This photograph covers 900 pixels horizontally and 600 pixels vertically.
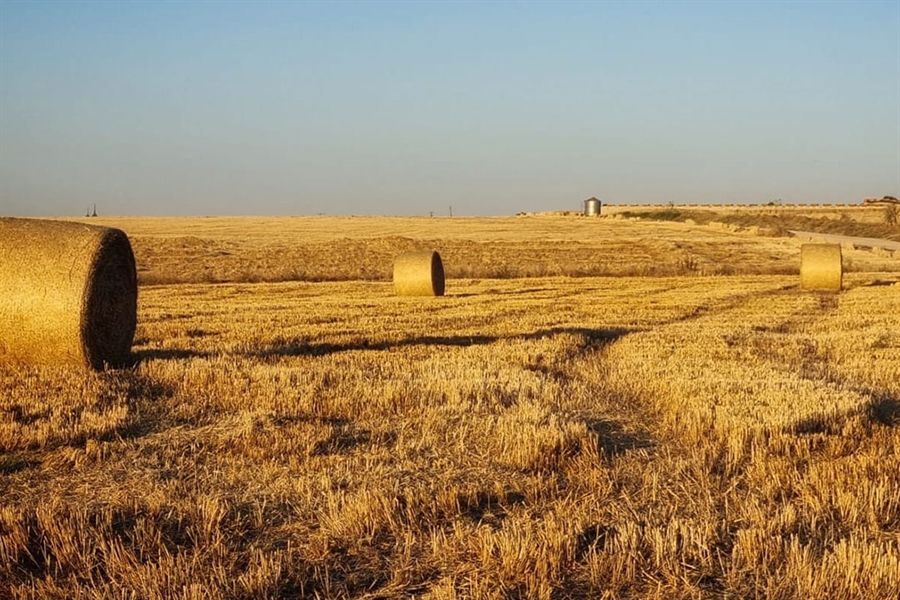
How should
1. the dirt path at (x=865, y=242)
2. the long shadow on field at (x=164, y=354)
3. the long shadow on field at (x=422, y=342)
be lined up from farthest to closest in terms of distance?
the dirt path at (x=865, y=242)
the long shadow on field at (x=422, y=342)
the long shadow on field at (x=164, y=354)

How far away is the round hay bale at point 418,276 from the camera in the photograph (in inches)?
916

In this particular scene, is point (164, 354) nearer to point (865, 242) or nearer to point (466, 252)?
point (466, 252)

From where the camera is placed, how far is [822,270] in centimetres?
2528

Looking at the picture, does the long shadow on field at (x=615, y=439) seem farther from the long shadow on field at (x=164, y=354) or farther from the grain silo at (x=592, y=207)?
the grain silo at (x=592, y=207)

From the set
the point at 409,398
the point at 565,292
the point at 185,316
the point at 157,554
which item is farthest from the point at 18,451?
the point at 565,292

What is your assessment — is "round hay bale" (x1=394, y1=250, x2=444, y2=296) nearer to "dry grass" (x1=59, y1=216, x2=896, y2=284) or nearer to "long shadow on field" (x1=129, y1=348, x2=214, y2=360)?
"dry grass" (x1=59, y1=216, x2=896, y2=284)

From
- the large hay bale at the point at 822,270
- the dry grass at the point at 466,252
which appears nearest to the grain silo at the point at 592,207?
the dry grass at the point at 466,252

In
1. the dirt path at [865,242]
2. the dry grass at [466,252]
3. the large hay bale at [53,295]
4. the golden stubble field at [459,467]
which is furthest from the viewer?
the dirt path at [865,242]

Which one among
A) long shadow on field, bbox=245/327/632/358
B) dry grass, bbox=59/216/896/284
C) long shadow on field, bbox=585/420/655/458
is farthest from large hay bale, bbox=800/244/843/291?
long shadow on field, bbox=585/420/655/458

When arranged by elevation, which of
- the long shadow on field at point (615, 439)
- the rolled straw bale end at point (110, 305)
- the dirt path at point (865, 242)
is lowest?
the dirt path at point (865, 242)

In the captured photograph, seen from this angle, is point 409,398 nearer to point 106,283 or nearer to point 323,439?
point 323,439

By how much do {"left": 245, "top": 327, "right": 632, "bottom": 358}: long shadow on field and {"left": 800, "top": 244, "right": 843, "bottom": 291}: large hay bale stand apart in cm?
1283

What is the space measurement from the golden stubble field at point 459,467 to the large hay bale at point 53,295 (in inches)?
18.2

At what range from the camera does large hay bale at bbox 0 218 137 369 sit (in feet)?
32.6
